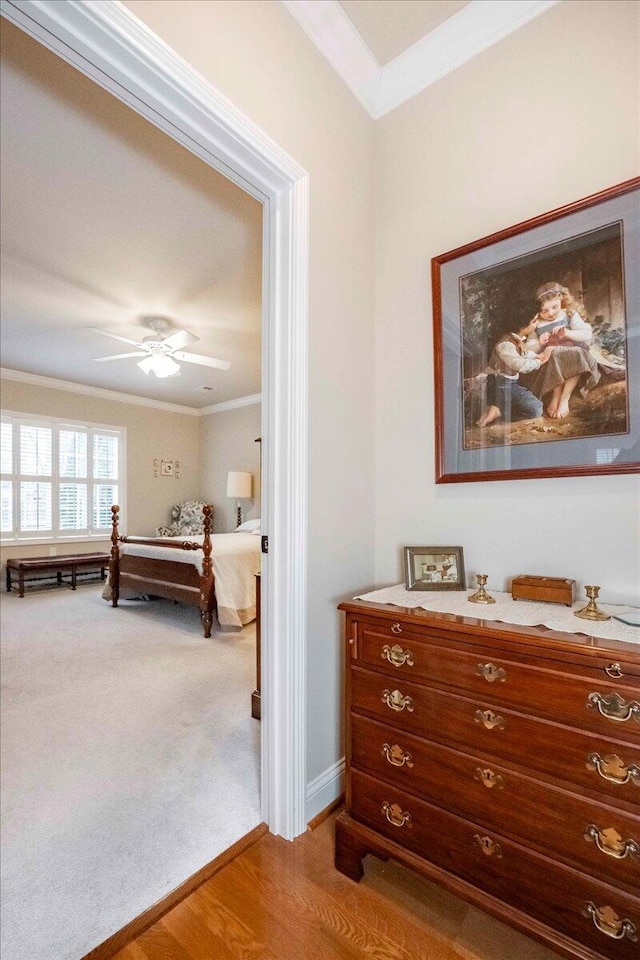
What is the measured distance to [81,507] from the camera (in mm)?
6262

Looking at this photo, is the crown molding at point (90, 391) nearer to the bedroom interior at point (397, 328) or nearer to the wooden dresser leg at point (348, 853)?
the bedroom interior at point (397, 328)

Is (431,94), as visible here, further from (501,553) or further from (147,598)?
(147,598)

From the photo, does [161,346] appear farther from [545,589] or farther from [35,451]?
[545,589]

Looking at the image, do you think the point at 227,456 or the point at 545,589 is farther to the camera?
the point at 227,456

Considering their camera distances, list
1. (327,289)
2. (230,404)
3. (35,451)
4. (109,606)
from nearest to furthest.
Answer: (327,289), (109,606), (35,451), (230,404)

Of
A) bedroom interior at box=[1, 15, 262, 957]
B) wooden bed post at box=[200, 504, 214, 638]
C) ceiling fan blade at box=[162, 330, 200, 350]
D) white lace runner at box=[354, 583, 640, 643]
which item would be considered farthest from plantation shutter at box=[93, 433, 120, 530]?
white lace runner at box=[354, 583, 640, 643]

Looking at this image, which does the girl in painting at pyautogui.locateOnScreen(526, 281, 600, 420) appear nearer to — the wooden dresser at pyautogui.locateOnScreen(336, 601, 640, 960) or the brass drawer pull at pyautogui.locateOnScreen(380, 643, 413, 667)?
the wooden dresser at pyautogui.locateOnScreen(336, 601, 640, 960)

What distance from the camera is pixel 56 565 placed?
5.44 metres

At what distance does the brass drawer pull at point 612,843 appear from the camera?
861mm

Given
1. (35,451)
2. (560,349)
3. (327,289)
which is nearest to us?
(560,349)

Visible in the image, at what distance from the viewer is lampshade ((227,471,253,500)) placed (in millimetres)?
6277

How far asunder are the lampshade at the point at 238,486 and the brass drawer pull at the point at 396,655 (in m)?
5.25

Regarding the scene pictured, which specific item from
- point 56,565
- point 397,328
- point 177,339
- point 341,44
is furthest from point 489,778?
point 56,565

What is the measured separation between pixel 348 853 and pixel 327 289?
1.86 metres
